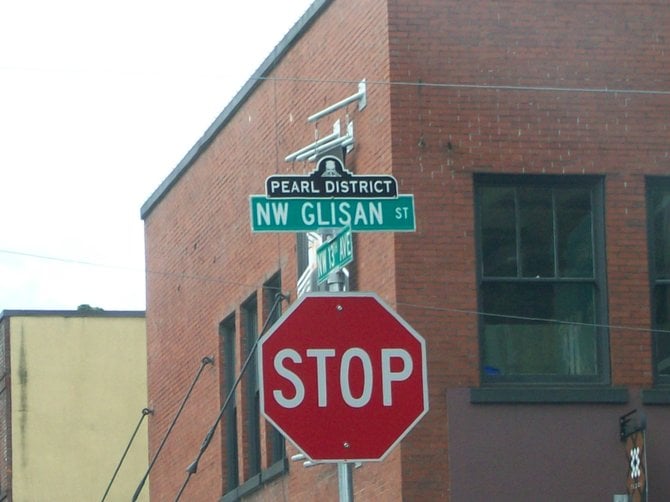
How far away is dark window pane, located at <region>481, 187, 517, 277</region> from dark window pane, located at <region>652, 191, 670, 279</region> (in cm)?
140

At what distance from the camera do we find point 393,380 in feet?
27.8

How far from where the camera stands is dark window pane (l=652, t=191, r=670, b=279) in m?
14.9

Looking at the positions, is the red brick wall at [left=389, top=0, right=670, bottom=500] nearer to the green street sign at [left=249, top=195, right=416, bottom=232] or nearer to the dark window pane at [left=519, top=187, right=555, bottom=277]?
the dark window pane at [left=519, top=187, right=555, bottom=277]

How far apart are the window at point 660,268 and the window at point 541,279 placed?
20.0 inches

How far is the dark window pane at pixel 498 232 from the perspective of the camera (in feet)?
48.4

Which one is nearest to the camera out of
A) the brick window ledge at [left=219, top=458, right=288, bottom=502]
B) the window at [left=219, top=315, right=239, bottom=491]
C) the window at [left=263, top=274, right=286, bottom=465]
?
the brick window ledge at [left=219, top=458, right=288, bottom=502]

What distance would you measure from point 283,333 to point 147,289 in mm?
16179

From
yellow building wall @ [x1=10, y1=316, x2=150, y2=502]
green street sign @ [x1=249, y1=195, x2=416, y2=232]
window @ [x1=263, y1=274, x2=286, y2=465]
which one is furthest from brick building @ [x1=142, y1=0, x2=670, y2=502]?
yellow building wall @ [x1=10, y1=316, x2=150, y2=502]

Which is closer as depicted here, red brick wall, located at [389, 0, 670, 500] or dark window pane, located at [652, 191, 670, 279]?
red brick wall, located at [389, 0, 670, 500]

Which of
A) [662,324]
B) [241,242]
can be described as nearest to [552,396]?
[662,324]

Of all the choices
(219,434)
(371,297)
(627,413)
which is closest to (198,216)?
(219,434)

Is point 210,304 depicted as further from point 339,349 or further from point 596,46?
point 339,349

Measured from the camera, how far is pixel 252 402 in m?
19.5

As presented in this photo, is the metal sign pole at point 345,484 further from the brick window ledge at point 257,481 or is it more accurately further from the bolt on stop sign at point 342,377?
the brick window ledge at point 257,481
